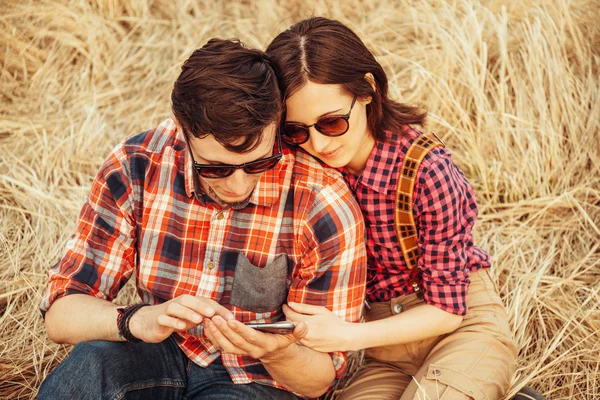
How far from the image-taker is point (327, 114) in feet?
8.61

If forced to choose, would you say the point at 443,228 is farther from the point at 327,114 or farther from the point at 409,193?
the point at 327,114

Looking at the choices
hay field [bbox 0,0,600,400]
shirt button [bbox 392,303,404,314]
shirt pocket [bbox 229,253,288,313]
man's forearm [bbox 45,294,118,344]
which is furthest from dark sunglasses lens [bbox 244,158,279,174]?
hay field [bbox 0,0,600,400]

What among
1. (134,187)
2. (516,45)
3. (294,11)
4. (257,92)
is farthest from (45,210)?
(516,45)

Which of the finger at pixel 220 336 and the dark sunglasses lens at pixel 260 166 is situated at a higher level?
the dark sunglasses lens at pixel 260 166

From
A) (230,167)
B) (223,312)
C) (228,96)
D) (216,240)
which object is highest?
(228,96)

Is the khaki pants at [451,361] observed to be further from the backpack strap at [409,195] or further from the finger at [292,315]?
the finger at [292,315]

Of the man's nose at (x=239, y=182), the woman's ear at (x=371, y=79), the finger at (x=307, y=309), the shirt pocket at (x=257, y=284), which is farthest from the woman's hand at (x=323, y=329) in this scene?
the woman's ear at (x=371, y=79)

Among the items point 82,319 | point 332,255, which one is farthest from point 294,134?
point 82,319

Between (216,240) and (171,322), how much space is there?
0.49 metres

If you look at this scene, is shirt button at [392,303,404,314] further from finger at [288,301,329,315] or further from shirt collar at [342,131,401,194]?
shirt collar at [342,131,401,194]

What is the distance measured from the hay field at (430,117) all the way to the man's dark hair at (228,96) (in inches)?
70.1

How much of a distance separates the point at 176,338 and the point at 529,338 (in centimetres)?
198

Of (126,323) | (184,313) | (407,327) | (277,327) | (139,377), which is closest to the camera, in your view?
(184,313)

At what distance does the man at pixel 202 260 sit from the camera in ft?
8.59
